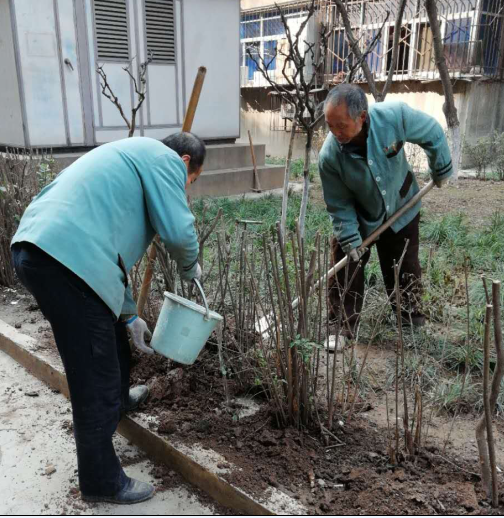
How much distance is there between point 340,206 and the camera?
3.48 meters

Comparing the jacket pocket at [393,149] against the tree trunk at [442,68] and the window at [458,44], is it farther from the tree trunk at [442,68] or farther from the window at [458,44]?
the window at [458,44]

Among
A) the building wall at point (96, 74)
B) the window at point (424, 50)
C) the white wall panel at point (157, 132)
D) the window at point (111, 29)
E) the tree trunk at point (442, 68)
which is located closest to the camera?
the tree trunk at point (442, 68)

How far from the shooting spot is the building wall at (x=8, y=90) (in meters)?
7.45

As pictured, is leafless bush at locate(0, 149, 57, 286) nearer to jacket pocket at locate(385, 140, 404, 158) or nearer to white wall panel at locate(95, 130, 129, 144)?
jacket pocket at locate(385, 140, 404, 158)

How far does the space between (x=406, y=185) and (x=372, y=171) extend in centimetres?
41

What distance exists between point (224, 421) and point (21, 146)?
673 cm

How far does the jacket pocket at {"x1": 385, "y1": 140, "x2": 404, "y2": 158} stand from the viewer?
128 inches

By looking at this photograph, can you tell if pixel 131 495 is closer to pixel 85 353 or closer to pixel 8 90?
pixel 85 353

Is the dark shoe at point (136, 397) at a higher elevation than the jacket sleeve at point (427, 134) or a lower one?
lower

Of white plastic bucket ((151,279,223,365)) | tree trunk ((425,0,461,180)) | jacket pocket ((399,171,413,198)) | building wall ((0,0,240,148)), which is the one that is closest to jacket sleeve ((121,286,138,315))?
white plastic bucket ((151,279,223,365))

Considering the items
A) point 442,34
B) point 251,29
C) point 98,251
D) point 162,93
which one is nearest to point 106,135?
point 162,93

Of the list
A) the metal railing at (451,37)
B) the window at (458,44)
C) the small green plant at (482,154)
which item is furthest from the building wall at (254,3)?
the small green plant at (482,154)

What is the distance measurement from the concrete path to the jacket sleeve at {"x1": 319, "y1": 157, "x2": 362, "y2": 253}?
1783mm

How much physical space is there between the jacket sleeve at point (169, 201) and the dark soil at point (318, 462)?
99cm
